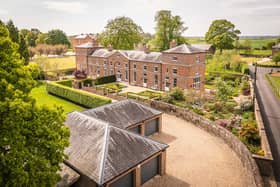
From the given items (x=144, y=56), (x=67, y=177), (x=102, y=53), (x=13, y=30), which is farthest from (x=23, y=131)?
(x=13, y=30)

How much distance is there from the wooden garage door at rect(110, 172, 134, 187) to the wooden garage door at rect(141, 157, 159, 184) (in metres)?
1.04

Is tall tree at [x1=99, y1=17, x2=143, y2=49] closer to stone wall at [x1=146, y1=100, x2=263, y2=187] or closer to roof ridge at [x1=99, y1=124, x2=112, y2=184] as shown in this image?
stone wall at [x1=146, y1=100, x2=263, y2=187]

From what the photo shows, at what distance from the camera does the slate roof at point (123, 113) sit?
1919cm

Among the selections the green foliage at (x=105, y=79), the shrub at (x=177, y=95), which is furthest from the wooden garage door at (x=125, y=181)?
the green foliage at (x=105, y=79)

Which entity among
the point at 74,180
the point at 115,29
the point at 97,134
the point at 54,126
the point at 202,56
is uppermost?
the point at 115,29

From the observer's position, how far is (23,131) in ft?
27.1

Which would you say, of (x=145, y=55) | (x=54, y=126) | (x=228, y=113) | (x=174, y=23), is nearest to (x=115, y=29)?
(x=174, y=23)

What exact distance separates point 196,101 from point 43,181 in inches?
985

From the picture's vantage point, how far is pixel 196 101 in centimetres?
3086

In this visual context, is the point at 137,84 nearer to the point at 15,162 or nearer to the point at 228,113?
the point at 228,113

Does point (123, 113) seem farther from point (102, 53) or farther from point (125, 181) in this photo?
point (102, 53)

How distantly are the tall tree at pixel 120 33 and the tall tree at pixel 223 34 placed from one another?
2869 centimetres

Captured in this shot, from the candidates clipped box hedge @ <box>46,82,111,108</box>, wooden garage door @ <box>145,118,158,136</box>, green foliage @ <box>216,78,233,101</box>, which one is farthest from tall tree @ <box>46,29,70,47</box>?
wooden garage door @ <box>145,118,158,136</box>

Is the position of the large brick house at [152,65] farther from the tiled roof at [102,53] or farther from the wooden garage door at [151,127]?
the wooden garage door at [151,127]
